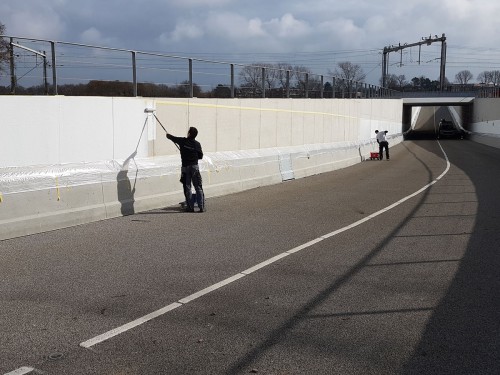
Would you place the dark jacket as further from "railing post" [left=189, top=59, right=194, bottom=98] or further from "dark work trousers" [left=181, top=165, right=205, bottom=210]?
"railing post" [left=189, top=59, right=194, bottom=98]

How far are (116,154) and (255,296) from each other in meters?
6.83

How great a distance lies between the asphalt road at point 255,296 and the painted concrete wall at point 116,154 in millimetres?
505

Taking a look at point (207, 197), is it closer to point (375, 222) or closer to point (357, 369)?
point (375, 222)

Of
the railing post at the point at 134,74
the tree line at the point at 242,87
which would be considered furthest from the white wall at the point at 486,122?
the railing post at the point at 134,74

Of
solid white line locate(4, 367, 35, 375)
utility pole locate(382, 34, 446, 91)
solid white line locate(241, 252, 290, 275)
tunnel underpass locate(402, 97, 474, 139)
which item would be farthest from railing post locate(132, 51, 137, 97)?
utility pole locate(382, 34, 446, 91)

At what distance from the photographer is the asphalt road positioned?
409cm

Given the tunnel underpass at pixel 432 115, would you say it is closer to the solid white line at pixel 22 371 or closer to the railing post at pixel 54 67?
the railing post at pixel 54 67

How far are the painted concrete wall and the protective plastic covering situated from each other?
0.02 meters

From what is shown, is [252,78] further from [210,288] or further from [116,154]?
[210,288]

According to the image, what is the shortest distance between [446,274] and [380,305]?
1624 mm

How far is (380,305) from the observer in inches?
210

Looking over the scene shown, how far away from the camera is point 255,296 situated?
221 inches

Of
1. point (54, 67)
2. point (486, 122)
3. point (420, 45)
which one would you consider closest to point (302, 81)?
point (54, 67)

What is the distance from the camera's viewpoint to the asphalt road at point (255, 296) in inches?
161
